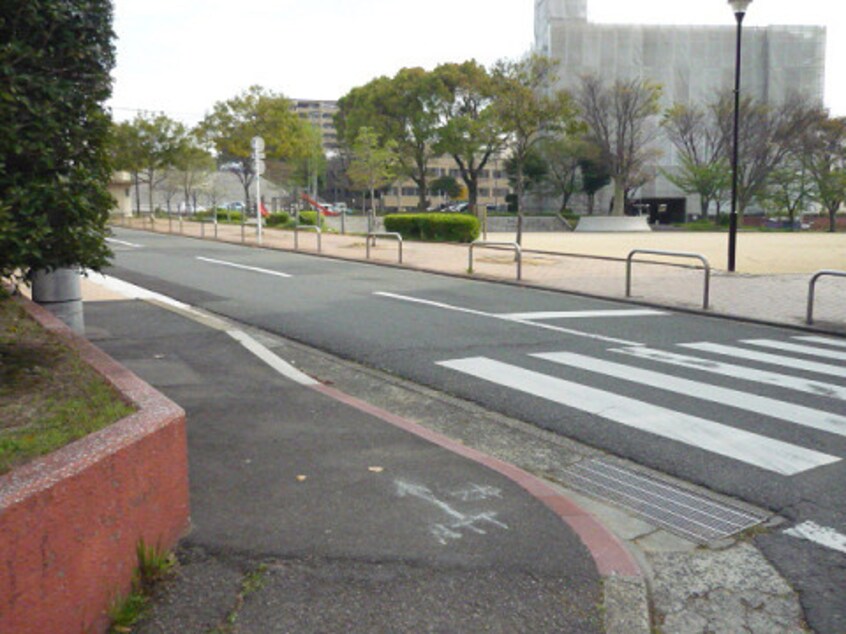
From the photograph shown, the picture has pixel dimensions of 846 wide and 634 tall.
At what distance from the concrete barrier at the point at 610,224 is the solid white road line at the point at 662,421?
158 ft

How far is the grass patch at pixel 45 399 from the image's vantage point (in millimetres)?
3559

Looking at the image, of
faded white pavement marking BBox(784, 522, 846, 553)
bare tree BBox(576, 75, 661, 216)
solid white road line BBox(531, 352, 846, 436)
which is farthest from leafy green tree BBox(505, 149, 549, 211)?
faded white pavement marking BBox(784, 522, 846, 553)

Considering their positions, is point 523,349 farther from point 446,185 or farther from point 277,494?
point 446,185

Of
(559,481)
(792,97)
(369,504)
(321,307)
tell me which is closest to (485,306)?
(321,307)

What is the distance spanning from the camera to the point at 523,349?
9.52 meters

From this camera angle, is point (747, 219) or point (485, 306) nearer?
point (485, 306)

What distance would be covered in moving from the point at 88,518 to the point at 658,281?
626 inches

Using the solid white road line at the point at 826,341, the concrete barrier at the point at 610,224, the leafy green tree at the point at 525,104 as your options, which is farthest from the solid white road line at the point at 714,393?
the concrete barrier at the point at 610,224

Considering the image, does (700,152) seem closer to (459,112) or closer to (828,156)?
(828,156)

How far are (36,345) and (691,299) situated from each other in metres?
11.6

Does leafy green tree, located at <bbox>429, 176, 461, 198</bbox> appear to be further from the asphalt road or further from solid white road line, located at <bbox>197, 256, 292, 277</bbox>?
the asphalt road

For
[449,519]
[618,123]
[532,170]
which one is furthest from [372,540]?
[532,170]

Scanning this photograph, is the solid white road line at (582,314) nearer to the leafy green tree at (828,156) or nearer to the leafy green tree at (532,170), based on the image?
the leafy green tree at (828,156)

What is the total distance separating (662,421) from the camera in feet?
21.1
